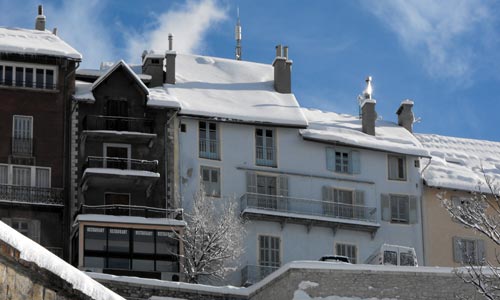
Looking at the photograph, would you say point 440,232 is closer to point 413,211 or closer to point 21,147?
point 413,211

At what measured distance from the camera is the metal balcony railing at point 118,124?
53344 millimetres

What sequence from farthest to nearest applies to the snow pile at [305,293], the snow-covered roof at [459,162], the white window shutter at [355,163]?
the snow-covered roof at [459,162]
the white window shutter at [355,163]
the snow pile at [305,293]

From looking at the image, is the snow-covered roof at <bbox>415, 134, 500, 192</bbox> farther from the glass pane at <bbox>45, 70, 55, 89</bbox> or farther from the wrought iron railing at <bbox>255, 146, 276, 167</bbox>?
the glass pane at <bbox>45, 70, 55, 89</bbox>

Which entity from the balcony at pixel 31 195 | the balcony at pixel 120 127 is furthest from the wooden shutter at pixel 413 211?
the balcony at pixel 31 195

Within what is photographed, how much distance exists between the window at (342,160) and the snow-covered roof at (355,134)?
21.4 inches

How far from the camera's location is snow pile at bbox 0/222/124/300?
8969 millimetres

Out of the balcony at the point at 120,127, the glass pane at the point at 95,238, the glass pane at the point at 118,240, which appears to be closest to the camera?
the glass pane at the point at 95,238

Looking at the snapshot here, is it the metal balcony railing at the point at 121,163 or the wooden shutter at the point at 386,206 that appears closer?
the metal balcony railing at the point at 121,163

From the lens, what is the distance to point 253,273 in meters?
52.5

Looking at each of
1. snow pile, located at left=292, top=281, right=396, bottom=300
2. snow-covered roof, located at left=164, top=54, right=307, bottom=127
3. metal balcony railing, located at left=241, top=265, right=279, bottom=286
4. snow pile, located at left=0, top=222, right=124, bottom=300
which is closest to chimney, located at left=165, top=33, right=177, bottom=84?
snow-covered roof, located at left=164, top=54, right=307, bottom=127

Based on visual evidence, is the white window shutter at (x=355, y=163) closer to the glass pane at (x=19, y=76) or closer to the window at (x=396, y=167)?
the window at (x=396, y=167)

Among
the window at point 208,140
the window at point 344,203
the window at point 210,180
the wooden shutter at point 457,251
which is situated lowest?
the wooden shutter at point 457,251

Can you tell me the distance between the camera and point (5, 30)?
183 ft

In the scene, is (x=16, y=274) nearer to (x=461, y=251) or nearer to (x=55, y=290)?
(x=55, y=290)
